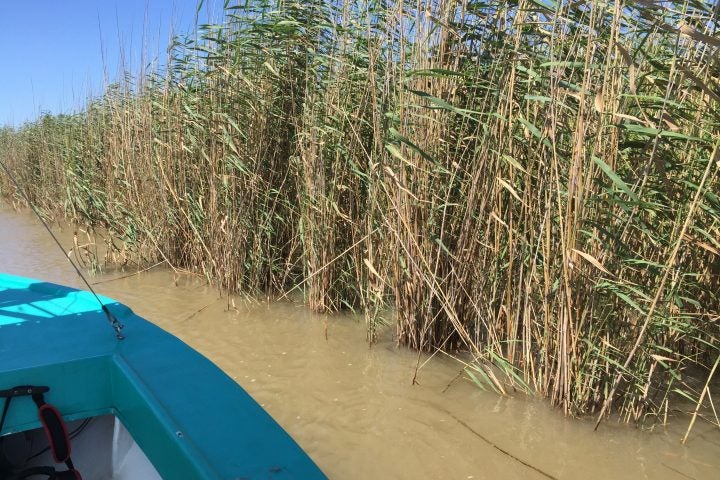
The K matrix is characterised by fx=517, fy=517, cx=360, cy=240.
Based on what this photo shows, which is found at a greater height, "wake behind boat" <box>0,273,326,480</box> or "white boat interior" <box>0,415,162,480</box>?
"wake behind boat" <box>0,273,326,480</box>

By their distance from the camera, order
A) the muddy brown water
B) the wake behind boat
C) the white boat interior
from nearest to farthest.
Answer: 1. the wake behind boat
2. the white boat interior
3. the muddy brown water

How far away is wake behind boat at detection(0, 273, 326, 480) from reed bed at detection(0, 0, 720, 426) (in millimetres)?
1378

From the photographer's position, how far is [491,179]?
253 centimetres

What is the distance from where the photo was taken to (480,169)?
2490 millimetres

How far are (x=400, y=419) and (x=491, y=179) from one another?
1241 mm

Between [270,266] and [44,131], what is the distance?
713 centimetres

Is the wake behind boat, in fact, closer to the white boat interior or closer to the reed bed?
the white boat interior

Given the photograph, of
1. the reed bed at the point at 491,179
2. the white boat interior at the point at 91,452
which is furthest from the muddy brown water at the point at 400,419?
the white boat interior at the point at 91,452

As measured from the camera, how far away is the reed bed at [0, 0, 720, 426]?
215 centimetres

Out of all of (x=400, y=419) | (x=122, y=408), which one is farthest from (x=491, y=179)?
(x=122, y=408)

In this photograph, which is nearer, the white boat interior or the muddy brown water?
the white boat interior

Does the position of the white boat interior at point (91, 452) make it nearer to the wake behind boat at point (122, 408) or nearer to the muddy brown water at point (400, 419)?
the wake behind boat at point (122, 408)

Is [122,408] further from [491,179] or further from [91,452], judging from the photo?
[491,179]

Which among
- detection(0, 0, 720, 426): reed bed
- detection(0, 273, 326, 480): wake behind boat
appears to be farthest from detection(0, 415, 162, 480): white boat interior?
detection(0, 0, 720, 426): reed bed
